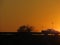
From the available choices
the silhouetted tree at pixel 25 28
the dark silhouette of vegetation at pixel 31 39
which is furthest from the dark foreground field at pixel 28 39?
the silhouetted tree at pixel 25 28

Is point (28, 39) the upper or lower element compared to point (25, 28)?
lower

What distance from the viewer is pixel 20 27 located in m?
2.12

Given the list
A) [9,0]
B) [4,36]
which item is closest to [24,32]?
[4,36]

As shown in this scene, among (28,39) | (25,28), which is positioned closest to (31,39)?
(28,39)

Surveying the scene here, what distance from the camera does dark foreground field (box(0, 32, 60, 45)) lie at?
75.2 inches

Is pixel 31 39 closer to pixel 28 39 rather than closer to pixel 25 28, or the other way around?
pixel 28 39

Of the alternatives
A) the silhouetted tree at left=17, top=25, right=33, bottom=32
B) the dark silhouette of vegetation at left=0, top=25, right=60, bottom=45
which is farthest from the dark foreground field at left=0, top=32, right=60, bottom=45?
the silhouetted tree at left=17, top=25, right=33, bottom=32

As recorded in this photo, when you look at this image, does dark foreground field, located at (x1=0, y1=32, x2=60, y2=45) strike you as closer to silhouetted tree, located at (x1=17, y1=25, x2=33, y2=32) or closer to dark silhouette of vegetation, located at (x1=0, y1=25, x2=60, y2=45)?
dark silhouette of vegetation, located at (x1=0, y1=25, x2=60, y2=45)

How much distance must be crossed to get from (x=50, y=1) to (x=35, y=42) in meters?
0.59

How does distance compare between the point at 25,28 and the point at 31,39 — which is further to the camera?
the point at 25,28

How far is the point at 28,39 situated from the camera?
193cm

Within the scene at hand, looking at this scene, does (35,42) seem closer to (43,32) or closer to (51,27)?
(43,32)

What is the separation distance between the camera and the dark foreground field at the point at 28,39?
191 centimetres

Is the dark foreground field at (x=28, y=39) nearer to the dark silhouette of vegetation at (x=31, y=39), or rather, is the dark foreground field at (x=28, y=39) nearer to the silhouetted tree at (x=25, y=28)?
the dark silhouette of vegetation at (x=31, y=39)
